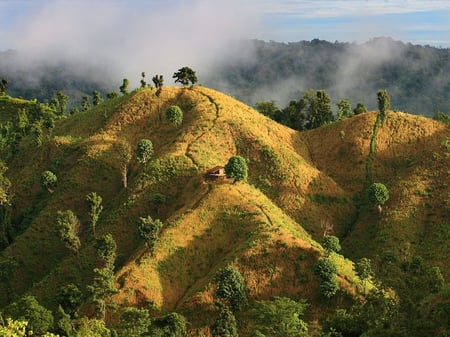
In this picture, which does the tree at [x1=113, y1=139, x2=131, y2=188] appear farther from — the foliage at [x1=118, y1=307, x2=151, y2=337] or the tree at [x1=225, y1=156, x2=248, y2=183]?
the foliage at [x1=118, y1=307, x2=151, y2=337]

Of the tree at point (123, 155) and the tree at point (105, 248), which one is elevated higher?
the tree at point (123, 155)

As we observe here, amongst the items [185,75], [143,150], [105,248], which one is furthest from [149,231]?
[185,75]

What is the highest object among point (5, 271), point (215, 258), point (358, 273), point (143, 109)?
point (143, 109)

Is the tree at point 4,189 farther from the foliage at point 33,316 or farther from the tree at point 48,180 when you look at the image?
the foliage at point 33,316

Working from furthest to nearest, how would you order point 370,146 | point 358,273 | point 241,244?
point 370,146 → point 241,244 → point 358,273

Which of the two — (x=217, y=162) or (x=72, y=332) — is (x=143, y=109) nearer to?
(x=217, y=162)

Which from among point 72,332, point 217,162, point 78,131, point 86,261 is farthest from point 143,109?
point 72,332

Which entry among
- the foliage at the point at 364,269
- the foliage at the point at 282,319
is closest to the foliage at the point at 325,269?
the foliage at the point at 364,269

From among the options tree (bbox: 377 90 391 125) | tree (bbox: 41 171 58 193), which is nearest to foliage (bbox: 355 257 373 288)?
tree (bbox: 377 90 391 125)
